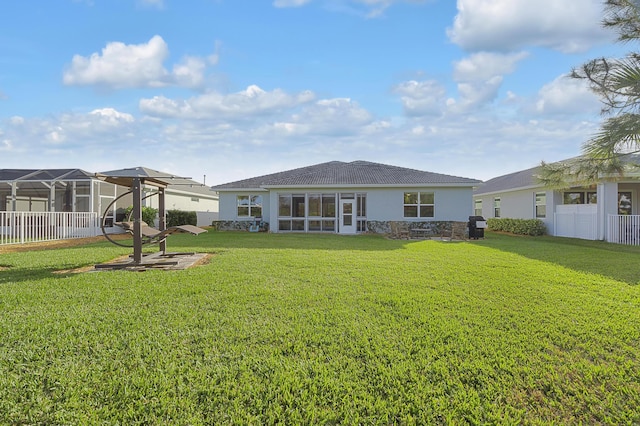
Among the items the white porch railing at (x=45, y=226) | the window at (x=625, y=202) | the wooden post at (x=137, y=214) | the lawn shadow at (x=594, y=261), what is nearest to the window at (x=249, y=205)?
the white porch railing at (x=45, y=226)

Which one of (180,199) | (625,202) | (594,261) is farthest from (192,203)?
(625,202)

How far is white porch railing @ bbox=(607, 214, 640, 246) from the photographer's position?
15.5 metres

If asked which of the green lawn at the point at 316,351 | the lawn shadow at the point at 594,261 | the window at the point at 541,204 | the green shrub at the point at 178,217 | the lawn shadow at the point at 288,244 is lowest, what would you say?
the green lawn at the point at 316,351

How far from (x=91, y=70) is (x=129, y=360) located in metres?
14.5

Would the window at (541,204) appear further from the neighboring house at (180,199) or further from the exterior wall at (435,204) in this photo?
the neighboring house at (180,199)

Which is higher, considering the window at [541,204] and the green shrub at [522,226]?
the window at [541,204]

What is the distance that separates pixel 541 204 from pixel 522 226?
77.8 inches

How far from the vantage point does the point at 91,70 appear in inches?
533

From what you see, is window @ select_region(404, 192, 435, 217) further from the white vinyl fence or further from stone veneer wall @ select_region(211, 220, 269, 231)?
stone veneer wall @ select_region(211, 220, 269, 231)

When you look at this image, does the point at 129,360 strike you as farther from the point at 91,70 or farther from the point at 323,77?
the point at 91,70

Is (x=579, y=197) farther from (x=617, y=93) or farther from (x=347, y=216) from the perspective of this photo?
(x=347, y=216)

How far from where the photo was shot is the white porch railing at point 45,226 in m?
15.4

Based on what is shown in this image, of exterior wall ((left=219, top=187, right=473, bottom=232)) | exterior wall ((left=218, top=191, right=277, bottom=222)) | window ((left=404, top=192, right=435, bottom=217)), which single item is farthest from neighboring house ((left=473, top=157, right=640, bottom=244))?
exterior wall ((left=218, top=191, right=277, bottom=222))

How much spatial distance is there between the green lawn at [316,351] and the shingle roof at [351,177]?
46.2 feet
